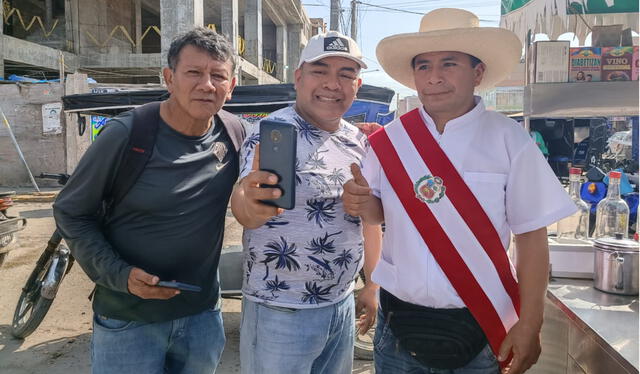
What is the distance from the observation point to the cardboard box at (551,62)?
3.30 m

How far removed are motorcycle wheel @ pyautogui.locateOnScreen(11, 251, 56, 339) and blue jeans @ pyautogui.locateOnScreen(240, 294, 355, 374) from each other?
3.02 meters

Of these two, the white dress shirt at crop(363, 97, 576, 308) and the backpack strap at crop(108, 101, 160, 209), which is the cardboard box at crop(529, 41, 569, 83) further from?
the backpack strap at crop(108, 101, 160, 209)

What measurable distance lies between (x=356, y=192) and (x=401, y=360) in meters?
0.66

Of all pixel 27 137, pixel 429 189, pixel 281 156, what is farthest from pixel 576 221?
pixel 27 137

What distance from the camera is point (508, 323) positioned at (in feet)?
5.22

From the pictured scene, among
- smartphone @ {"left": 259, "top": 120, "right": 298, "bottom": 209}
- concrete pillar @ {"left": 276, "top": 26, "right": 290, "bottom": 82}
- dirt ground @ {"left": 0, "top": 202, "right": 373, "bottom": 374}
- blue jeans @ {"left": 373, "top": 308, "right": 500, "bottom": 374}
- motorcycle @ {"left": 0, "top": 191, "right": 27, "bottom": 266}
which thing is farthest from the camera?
concrete pillar @ {"left": 276, "top": 26, "right": 290, "bottom": 82}

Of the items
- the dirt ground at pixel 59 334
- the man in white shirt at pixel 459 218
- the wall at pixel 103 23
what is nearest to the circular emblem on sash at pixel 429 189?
the man in white shirt at pixel 459 218

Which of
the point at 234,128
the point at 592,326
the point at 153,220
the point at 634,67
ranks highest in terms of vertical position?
the point at 634,67

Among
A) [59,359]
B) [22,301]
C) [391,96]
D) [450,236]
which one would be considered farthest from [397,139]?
[391,96]

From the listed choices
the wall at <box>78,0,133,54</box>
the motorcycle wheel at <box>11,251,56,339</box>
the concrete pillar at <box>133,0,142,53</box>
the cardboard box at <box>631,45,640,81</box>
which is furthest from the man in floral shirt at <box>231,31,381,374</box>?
the concrete pillar at <box>133,0,142,53</box>

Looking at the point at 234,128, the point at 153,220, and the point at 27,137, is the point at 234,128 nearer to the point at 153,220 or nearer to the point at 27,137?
the point at 153,220

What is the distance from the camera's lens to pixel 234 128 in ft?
7.16

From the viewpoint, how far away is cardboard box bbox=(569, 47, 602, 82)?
10.9ft

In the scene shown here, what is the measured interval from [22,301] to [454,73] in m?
4.36
